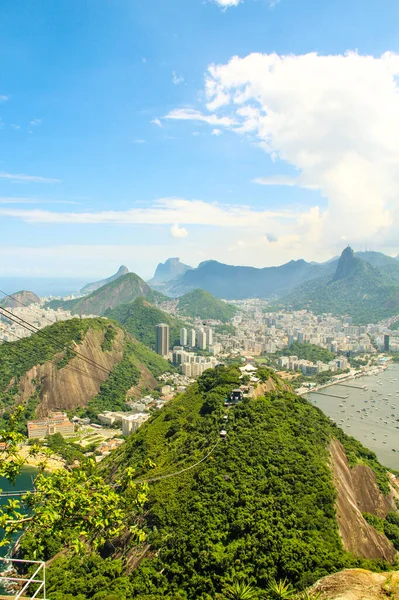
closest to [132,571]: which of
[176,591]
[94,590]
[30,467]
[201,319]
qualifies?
[94,590]

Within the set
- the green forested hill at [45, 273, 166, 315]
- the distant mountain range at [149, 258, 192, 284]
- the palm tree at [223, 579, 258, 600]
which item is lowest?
the palm tree at [223, 579, 258, 600]

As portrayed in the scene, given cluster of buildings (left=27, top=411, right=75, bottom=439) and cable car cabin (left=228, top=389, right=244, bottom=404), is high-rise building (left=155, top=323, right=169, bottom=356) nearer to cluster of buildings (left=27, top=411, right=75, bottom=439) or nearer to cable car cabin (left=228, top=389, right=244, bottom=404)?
cluster of buildings (left=27, top=411, right=75, bottom=439)

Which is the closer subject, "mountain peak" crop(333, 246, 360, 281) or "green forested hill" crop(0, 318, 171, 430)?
"green forested hill" crop(0, 318, 171, 430)

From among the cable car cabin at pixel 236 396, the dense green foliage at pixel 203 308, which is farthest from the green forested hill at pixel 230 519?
the dense green foliage at pixel 203 308

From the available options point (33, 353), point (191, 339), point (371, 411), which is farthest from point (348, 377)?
point (33, 353)

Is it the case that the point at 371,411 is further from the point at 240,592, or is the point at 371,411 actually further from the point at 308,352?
the point at 240,592

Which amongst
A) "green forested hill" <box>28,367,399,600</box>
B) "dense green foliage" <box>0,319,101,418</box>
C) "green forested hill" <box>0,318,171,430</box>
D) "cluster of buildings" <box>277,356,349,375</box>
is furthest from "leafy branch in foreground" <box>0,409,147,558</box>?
"cluster of buildings" <box>277,356,349,375</box>
